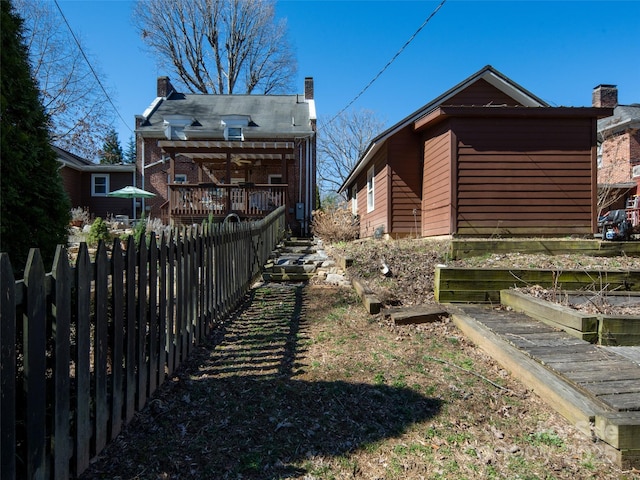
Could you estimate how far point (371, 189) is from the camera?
13.7 metres

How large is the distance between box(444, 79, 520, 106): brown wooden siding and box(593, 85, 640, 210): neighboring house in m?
→ 11.8

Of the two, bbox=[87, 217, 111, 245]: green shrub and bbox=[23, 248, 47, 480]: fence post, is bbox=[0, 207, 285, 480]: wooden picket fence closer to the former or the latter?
bbox=[23, 248, 47, 480]: fence post

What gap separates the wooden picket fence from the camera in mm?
1482

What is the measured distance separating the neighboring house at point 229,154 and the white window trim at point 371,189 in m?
2.88

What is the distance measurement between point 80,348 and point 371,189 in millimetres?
12373

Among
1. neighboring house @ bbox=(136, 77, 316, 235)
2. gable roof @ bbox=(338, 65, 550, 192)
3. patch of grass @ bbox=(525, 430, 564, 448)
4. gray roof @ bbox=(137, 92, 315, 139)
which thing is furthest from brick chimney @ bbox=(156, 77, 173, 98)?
patch of grass @ bbox=(525, 430, 564, 448)

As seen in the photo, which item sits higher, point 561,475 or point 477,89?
point 477,89

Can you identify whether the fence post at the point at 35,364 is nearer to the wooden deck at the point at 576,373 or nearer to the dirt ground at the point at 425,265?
the wooden deck at the point at 576,373

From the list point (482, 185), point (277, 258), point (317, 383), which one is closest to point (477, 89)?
point (482, 185)

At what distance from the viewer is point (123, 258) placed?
2305 millimetres

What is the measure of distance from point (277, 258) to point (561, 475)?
7134 mm

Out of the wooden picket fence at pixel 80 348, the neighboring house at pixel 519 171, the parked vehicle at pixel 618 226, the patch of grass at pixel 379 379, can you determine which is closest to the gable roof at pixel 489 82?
the neighboring house at pixel 519 171

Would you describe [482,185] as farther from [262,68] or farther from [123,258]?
[262,68]

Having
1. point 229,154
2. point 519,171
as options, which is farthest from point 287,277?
point 229,154
